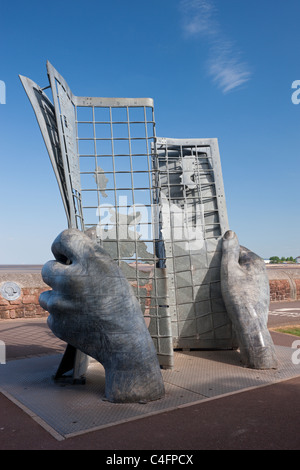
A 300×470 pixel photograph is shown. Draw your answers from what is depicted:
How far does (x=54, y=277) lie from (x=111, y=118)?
8.26ft

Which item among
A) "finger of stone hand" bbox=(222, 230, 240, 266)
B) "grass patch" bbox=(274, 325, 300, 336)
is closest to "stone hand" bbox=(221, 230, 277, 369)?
"finger of stone hand" bbox=(222, 230, 240, 266)

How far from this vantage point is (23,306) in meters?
10.3

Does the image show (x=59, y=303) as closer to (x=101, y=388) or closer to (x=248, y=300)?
(x=101, y=388)

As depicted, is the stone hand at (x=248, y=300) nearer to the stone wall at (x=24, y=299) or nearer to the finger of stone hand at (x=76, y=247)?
the finger of stone hand at (x=76, y=247)

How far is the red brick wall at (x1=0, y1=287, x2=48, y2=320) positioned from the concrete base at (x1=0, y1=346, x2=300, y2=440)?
4.17 metres

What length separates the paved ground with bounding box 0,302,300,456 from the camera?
2.96 metres

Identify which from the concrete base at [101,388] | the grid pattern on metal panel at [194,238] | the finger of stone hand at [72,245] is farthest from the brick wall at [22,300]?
the finger of stone hand at [72,245]

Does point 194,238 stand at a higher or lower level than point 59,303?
higher

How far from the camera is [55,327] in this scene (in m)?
4.23

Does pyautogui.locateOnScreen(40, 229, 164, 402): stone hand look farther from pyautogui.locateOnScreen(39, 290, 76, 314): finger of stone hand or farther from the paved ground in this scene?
the paved ground

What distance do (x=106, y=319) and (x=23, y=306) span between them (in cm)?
694
